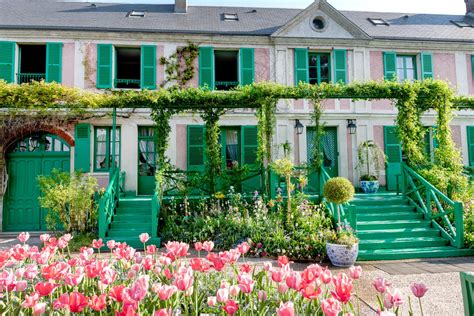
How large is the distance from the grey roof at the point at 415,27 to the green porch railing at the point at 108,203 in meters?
9.57


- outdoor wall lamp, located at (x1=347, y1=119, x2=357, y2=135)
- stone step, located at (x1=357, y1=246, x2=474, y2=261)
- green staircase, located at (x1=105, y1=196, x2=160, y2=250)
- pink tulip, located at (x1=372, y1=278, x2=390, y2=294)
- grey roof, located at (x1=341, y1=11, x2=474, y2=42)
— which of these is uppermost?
grey roof, located at (x1=341, y1=11, x2=474, y2=42)

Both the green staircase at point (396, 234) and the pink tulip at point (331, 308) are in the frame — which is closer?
the pink tulip at point (331, 308)

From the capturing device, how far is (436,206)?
7.36 m

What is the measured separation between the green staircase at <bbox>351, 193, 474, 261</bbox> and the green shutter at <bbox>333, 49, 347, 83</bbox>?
16.8ft

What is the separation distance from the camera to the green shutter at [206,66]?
11.1 metres

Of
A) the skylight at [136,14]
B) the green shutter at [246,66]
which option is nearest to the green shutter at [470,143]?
the green shutter at [246,66]

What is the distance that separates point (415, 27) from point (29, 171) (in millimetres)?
14218

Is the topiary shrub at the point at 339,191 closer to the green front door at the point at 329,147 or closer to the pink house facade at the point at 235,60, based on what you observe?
the pink house facade at the point at 235,60

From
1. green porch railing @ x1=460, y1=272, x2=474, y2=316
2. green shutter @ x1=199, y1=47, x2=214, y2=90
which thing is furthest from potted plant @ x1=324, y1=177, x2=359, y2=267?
green shutter @ x1=199, y1=47, x2=214, y2=90

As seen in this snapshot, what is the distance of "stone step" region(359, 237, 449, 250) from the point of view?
21.2ft

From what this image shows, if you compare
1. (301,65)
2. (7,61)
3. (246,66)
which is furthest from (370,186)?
(7,61)

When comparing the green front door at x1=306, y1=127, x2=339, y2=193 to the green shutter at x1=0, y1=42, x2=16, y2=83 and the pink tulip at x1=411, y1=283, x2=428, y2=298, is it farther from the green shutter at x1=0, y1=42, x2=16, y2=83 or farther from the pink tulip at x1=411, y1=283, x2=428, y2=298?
the pink tulip at x1=411, y1=283, x2=428, y2=298

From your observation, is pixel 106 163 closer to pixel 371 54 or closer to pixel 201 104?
pixel 201 104

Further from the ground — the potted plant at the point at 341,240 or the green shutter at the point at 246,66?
the green shutter at the point at 246,66
